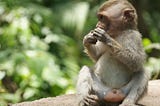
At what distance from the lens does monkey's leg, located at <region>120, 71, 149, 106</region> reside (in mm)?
6570

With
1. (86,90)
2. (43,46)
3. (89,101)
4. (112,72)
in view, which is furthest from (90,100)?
(43,46)

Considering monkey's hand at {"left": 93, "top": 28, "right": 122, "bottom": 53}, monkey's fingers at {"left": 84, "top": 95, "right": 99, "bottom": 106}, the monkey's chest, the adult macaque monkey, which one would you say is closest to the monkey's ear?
the adult macaque monkey

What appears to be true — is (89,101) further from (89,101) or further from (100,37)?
(100,37)

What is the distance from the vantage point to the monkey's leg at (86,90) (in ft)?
21.6

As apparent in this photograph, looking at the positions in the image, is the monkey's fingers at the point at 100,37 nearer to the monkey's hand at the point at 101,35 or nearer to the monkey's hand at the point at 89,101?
the monkey's hand at the point at 101,35

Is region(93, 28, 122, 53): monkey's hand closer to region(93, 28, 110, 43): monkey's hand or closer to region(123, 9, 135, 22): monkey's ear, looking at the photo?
region(93, 28, 110, 43): monkey's hand

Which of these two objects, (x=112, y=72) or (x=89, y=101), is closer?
(x=89, y=101)

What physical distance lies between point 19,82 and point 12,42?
795 millimetres

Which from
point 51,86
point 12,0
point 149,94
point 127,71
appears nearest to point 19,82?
point 51,86

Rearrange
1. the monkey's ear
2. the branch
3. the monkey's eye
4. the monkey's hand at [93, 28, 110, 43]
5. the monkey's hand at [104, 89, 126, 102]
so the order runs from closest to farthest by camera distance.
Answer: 1. the monkey's hand at [93, 28, 110, 43]
2. the monkey's eye
3. the monkey's ear
4. the monkey's hand at [104, 89, 126, 102]
5. the branch

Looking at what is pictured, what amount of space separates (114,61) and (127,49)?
286 mm

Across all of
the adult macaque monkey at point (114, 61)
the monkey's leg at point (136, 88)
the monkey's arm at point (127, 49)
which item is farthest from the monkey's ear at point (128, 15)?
the monkey's leg at point (136, 88)

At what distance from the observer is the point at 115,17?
21.2 ft

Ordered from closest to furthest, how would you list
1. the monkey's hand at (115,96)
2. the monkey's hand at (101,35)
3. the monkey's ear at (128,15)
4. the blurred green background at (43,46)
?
1. the monkey's hand at (101,35)
2. the monkey's ear at (128,15)
3. the monkey's hand at (115,96)
4. the blurred green background at (43,46)
